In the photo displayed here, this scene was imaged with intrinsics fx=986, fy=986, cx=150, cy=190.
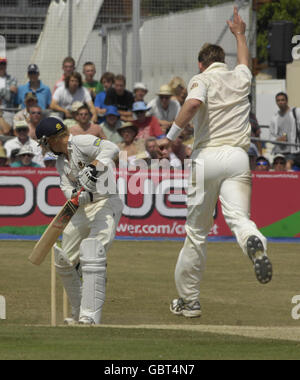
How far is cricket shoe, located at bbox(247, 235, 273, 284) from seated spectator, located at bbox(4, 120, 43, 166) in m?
9.34

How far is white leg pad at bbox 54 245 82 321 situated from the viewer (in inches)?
360

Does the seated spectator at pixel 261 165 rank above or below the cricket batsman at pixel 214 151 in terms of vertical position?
below

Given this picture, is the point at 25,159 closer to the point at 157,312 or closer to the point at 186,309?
the point at 157,312

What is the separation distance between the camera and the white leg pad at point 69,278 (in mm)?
9156

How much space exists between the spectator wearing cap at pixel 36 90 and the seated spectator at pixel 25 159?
75.8 inches

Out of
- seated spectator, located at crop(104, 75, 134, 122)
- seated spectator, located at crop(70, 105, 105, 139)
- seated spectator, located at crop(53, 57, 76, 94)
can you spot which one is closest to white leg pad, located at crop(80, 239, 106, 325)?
seated spectator, located at crop(70, 105, 105, 139)

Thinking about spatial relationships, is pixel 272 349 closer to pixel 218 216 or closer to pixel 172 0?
pixel 218 216

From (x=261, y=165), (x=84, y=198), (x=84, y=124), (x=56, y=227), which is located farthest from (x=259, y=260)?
(x=261, y=165)

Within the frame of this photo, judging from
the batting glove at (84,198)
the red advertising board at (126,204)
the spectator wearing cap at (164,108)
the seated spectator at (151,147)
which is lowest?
the red advertising board at (126,204)

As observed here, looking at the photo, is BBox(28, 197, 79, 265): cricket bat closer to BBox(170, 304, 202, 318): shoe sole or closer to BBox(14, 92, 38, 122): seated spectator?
BBox(170, 304, 202, 318): shoe sole

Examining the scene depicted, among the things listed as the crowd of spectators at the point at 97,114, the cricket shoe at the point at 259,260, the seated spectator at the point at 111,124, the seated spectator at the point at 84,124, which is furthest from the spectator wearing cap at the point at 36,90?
the cricket shoe at the point at 259,260

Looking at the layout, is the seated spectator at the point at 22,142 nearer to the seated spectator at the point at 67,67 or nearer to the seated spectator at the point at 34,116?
the seated spectator at the point at 34,116

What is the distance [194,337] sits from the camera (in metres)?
7.97

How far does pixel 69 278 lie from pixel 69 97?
9.46 metres
